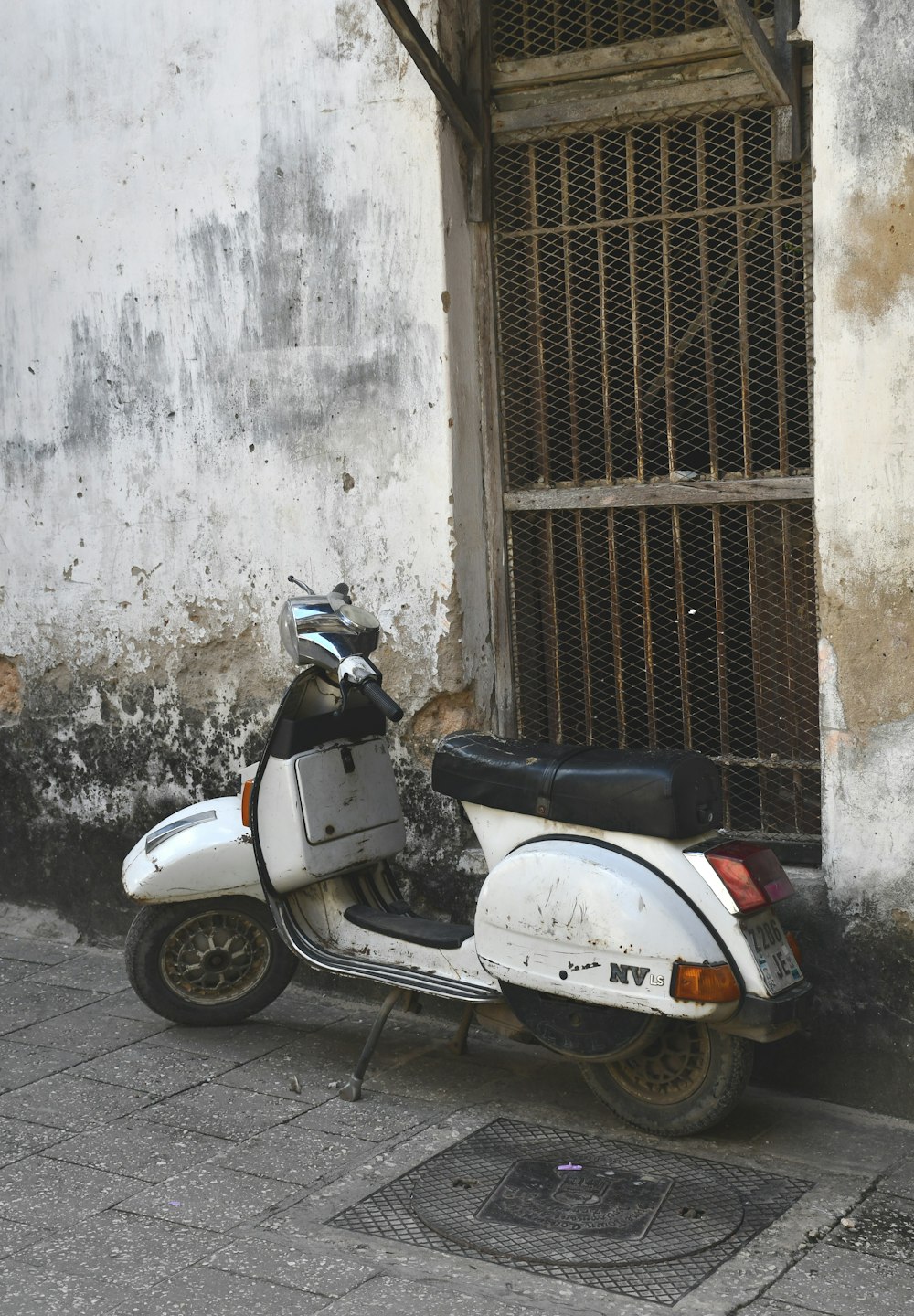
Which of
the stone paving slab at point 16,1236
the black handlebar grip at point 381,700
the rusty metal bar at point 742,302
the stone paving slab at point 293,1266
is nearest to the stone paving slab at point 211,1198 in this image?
the stone paving slab at point 293,1266

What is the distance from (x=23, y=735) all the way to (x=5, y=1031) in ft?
4.71

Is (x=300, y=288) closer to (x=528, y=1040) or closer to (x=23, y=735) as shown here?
(x=23, y=735)

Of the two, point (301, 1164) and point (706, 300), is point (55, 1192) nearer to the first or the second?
point (301, 1164)

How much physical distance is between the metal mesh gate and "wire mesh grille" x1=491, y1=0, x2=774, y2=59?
2 centimetres

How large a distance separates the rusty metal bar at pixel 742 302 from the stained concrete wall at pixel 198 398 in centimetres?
96

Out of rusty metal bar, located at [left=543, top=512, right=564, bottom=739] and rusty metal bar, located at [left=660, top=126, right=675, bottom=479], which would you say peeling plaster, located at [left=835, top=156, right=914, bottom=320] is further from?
rusty metal bar, located at [left=543, top=512, right=564, bottom=739]

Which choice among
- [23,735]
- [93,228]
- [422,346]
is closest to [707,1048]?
[422,346]

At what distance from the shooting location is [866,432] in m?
4.16

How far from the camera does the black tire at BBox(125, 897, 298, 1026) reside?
4895 millimetres

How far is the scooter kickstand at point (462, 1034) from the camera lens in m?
4.61

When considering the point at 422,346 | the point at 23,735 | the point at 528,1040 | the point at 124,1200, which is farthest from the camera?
the point at 23,735

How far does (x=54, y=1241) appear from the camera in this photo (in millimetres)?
3559

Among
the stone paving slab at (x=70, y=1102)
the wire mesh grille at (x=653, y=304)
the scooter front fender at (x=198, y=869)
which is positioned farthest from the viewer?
the scooter front fender at (x=198, y=869)

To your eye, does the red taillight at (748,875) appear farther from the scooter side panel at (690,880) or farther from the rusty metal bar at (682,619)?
the rusty metal bar at (682,619)
